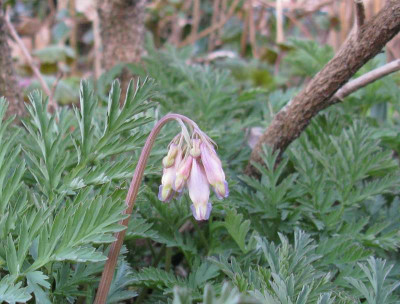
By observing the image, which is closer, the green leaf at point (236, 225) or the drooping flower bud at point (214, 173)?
the drooping flower bud at point (214, 173)

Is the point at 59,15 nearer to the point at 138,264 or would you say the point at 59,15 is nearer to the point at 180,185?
the point at 138,264

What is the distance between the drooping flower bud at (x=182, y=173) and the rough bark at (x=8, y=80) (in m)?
1.14

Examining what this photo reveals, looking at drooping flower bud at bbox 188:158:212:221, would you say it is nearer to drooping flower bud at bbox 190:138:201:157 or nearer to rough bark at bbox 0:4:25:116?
drooping flower bud at bbox 190:138:201:157

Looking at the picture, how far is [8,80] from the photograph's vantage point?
190 cm

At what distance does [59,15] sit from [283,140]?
3.70 meters

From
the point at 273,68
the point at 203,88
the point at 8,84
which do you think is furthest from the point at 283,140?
the point at 273,68

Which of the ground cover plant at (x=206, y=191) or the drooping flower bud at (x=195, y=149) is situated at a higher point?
the drooping flower bud at (x=195, y=149)

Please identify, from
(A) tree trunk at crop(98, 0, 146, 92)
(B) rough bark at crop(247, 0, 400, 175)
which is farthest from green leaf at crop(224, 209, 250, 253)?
(A) tree trunk at crop(98, 0, 146, 92)

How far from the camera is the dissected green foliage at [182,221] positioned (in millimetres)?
978

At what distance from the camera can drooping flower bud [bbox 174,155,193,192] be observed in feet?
3.27

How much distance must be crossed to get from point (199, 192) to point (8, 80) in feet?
4.17

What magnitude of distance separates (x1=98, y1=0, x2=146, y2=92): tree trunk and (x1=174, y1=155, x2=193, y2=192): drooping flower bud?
5.70 feet

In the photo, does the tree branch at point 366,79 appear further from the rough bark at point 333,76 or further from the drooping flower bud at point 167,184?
the drooping flower bud at point 167,184

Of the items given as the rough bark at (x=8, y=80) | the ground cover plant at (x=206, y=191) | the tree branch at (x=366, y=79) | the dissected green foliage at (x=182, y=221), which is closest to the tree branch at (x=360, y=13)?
the ground cover plant at (x=206, y=191)
